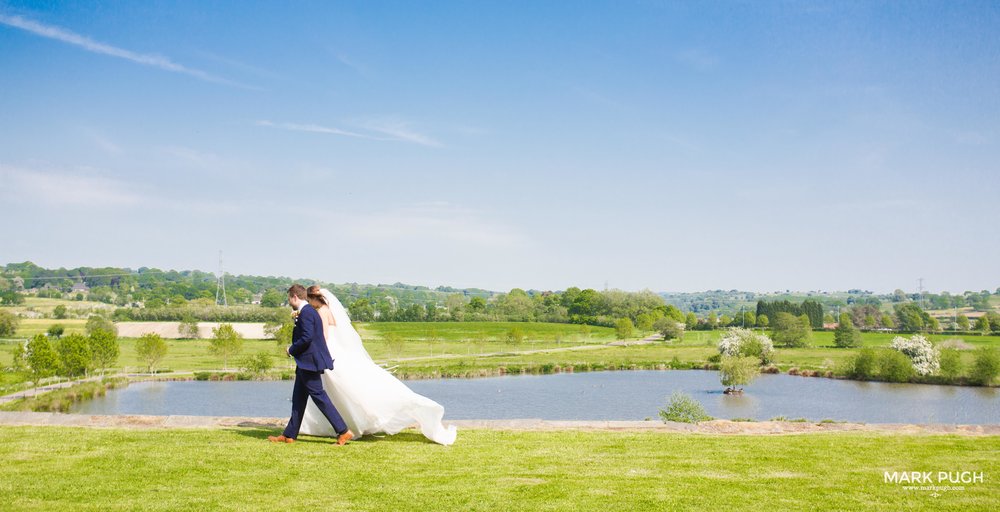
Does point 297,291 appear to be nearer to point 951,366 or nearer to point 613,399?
point 613,399

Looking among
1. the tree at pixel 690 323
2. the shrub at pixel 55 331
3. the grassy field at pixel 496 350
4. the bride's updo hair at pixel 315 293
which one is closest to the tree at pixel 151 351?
the grassy field at pixel 496 350

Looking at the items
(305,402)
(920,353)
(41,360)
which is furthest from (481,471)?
(920,353)

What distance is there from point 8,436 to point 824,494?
37.9 ft

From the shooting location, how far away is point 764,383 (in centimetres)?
7812

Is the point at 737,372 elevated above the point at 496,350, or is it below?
above

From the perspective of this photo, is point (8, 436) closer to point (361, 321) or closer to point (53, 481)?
point (53, 481)

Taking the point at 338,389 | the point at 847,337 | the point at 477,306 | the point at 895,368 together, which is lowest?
the point at 895,368

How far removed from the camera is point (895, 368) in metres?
80.5

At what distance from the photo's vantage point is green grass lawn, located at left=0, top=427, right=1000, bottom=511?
25.5ft

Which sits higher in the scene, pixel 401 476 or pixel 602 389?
pixel 401 476

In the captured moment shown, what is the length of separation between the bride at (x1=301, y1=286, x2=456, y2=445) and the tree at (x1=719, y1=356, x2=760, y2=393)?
64075 mm

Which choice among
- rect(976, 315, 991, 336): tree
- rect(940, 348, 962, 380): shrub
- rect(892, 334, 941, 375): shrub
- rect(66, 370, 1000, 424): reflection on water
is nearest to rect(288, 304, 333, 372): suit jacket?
rect(66, 370, 1000, 424): reflection on water

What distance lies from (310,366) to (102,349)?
76.4 metres

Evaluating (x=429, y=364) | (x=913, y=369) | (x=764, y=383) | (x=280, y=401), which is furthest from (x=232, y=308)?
(x=913, y=369)
